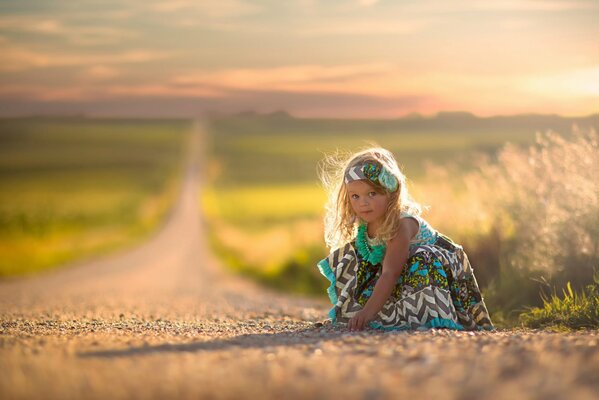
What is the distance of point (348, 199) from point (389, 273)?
855 mm

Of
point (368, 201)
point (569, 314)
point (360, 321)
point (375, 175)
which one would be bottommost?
point (569, 314)

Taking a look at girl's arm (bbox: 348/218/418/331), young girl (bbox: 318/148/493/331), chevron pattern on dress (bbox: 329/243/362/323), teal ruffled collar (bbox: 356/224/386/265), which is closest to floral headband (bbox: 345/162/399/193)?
young girl (bbox: 318/148/493/331)

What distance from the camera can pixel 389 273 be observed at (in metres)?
5.88

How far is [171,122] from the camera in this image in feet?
461

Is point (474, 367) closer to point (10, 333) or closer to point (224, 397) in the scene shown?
point (224, 397)

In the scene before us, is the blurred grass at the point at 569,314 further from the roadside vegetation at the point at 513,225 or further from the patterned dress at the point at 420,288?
the patterned dress at the point at 420,288

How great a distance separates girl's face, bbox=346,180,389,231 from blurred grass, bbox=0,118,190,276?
53.8 ft

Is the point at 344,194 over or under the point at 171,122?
under

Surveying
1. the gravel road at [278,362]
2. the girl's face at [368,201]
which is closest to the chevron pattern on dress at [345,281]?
the gravel road at [278,362]

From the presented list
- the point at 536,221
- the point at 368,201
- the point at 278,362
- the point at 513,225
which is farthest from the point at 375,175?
the point at 513,225

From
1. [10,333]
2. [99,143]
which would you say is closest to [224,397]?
[10,333]

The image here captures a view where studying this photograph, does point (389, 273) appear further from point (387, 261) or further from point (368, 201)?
point (368, 201)

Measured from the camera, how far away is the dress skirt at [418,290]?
19.9ft

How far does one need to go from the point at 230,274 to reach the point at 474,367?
17197 millimetres
